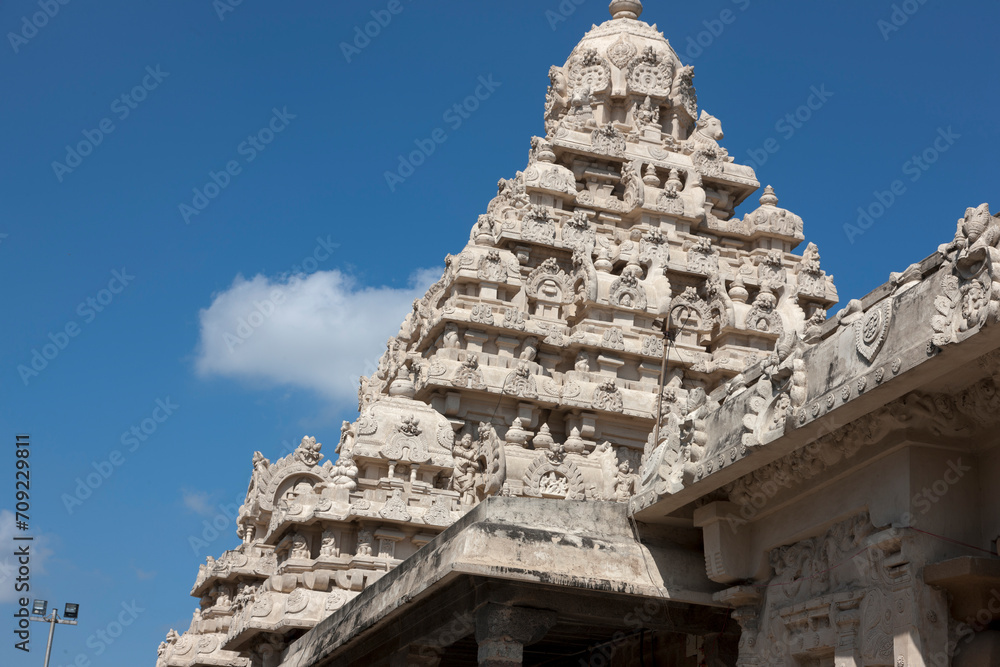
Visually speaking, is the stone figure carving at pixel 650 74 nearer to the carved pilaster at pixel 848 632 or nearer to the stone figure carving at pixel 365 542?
the stone figure carving at pixel 365 542

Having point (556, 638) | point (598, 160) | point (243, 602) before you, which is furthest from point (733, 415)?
point (598, 160)

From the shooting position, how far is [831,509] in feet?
40.0

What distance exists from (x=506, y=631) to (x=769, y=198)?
22841 mm

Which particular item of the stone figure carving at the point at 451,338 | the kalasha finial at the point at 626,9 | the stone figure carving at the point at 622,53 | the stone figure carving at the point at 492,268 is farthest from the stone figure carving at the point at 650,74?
the stone figure carving at the point at 451,338

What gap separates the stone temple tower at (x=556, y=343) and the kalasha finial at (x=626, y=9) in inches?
2.0

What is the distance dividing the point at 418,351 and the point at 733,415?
62.3 ft

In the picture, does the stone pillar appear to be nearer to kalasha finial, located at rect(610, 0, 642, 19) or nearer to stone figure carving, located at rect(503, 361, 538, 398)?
stone figure carving, located at rect(503, 361, 538, 398)

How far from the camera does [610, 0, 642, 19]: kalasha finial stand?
37.9m

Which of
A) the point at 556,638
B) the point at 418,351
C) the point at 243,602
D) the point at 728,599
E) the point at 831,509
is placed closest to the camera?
the point at 831,509

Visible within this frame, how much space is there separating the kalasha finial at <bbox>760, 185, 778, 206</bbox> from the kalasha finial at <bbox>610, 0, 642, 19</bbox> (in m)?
7.74

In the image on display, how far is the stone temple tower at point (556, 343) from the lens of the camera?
20.9 m

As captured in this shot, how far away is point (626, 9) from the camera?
125ft

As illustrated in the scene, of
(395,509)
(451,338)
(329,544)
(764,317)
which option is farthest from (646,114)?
(329,544)

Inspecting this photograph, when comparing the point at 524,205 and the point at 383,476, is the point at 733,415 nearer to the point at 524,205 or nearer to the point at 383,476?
the point at 383,476
